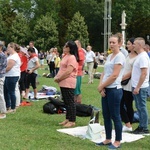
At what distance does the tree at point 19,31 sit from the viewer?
62.6 m

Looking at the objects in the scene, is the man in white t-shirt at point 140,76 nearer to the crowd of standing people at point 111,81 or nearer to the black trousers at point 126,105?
the crowd of standing people at point 111,81

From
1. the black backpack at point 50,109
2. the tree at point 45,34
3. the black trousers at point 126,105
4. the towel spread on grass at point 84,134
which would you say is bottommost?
the towel spread on grass at point 84,134

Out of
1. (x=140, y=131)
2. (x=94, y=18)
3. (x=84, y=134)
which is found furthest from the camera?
(x=94, y=18)

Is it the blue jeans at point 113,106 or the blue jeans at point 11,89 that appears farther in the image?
the blue jeans at point 11,89

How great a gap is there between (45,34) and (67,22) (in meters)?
7.24

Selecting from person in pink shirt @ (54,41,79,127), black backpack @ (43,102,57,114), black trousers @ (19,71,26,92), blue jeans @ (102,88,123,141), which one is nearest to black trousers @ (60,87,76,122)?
person in pink shirt @ (54,41,79,127)

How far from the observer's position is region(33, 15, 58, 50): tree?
62.4m

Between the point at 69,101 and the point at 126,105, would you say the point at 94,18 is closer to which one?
the point at 69,101

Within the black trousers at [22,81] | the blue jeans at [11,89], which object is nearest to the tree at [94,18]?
the black trousers at [22,81]

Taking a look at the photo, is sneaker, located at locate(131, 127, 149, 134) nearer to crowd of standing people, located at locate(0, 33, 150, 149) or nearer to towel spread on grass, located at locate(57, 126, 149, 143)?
crowd of standing people, located at locate(0, 33, 150, 149)

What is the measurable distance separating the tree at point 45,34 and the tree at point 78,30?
245 centimetres

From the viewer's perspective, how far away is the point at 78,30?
62.6 m

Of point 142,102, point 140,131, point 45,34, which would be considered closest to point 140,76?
point 142,102

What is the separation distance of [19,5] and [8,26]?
28.4ft
